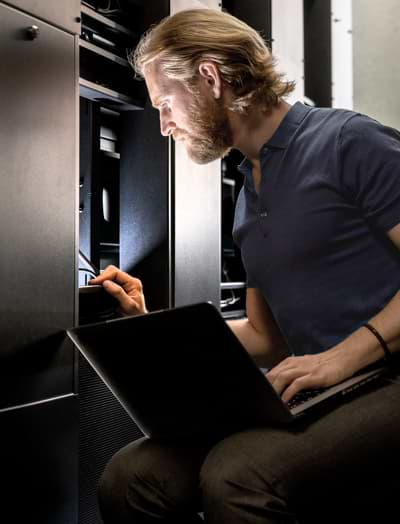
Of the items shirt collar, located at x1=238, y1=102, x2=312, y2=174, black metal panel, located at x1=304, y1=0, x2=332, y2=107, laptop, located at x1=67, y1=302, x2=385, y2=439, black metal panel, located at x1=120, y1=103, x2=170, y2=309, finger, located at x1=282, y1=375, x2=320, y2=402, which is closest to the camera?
laptop, located at x1=67, y1=302, x2=385, y2=439

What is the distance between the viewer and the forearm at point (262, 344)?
141cm

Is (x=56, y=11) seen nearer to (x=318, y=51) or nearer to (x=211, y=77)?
(x=211, y=77)

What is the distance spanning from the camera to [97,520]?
1661 millimetres

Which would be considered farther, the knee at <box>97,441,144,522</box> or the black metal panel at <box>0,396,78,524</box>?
the black metal panel at <box>0,396,78,524</box>

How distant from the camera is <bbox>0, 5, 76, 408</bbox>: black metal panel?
1.38 metres

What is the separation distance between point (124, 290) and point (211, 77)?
0.56m

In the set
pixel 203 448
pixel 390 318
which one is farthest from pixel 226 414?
pixel 390 318

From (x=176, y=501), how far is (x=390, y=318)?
1.55 ft

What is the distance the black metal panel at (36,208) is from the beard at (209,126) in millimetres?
337

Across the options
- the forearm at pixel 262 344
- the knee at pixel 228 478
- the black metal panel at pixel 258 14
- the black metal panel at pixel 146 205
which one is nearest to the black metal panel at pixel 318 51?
the black metal panel at pixel 258 14

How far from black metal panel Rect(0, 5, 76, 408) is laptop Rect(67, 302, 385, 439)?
0.40 metres

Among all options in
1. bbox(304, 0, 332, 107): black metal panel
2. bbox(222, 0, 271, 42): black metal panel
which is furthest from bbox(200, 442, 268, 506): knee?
bbox(304, 0, 332, 107): black metal panel

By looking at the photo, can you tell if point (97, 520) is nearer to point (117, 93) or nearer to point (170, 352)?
point (170, 352)

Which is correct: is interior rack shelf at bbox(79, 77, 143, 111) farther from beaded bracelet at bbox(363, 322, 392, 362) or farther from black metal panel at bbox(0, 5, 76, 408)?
beaded bracelet at bbox(363, 322, 392, 362)
